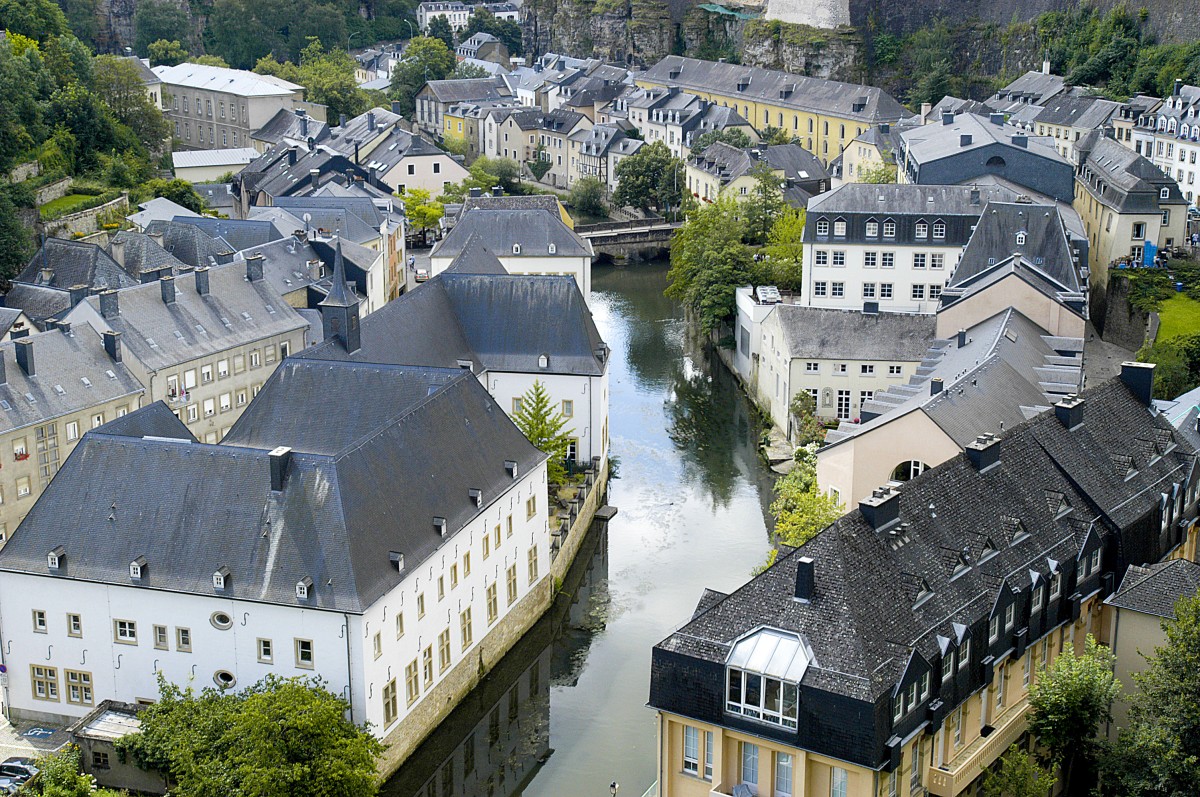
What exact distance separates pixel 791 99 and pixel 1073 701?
299 ft

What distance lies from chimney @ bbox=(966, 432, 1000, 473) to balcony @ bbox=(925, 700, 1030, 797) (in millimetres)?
5275

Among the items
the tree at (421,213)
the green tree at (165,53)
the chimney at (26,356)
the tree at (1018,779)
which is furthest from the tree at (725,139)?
the tree at (1018,779)

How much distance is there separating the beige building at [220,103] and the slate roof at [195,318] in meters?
54.2

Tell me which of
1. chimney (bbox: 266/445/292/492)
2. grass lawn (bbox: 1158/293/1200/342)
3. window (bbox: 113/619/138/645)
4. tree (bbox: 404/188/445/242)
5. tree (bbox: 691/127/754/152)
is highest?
chimney (bbox: 266/445/292/492)

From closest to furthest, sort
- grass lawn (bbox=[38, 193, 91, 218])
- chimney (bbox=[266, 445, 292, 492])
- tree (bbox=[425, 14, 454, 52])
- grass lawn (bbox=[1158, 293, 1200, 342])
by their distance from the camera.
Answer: chimney (bbox=[266, 445, 292, 492]) → grass lawn (bbox=[1158, 293, 1200, 342]) → grass lawn (bbox=[38, 193, 91, 218]) → tree (bbox=[425, 14, 454, 52])

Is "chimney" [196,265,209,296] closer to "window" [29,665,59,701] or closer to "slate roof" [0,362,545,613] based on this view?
"slate roof" [0,362,545,613]

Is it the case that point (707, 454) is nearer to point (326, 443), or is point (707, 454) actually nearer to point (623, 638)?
point (623, 638)

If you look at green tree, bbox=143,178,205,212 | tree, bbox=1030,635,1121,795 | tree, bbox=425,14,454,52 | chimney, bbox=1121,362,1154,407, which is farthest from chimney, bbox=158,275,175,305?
tree, bbox=425,14,454,52

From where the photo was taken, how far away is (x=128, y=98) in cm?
9525

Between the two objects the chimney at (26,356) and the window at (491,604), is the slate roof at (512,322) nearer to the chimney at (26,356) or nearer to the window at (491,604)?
the chimney at (26,356)

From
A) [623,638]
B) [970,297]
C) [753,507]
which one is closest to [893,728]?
[623,638]

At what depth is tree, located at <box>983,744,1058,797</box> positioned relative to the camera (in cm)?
3052

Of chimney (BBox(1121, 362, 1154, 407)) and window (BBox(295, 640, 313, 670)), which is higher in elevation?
chimney (BBox(1121, 362, 1154, 407))

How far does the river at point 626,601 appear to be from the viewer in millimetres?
39625
